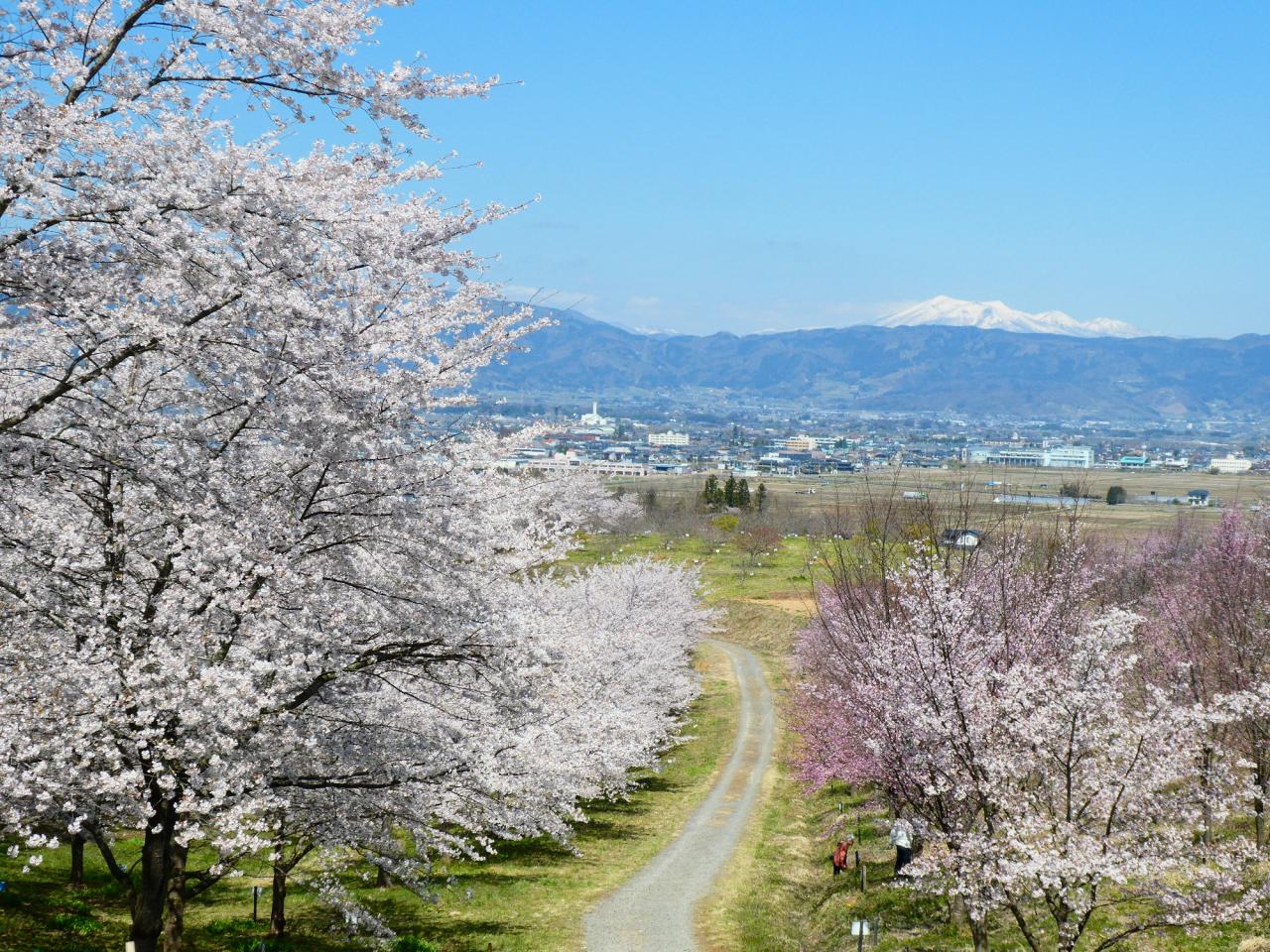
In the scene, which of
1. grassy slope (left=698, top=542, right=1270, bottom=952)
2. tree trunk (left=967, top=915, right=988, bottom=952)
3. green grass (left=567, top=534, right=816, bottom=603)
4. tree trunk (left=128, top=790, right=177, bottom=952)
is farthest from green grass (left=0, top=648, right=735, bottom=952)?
green grass (left=567, top=534, right=816, bottom=603)

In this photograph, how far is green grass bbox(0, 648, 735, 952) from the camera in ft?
51.6

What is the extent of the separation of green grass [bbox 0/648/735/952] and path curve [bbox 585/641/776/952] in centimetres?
48

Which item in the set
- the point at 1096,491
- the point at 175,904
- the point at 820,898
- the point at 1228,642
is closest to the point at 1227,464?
the point at 1096,491

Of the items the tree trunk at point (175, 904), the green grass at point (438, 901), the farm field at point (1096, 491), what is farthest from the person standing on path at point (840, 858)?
the farm field at point (1096, 491)

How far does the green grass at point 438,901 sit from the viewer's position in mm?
15734

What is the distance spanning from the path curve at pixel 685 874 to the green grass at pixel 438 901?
0.48 m

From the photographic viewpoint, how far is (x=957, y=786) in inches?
453

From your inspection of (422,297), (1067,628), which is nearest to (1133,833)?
(1067,628)

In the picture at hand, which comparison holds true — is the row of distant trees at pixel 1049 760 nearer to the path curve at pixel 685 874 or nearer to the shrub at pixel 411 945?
the path curve at pixel 685 874

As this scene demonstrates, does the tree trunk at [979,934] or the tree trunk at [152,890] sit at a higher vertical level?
the tree trunk at [152,890]

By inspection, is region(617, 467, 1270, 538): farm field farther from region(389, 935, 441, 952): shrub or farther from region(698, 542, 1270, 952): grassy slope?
region(389, 935, 441, 952): shrub

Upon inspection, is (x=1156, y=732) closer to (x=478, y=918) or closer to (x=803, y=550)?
(x=478, y=918)

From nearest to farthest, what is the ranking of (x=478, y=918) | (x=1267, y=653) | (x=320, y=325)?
(x=320, y=325)
(x=1267, y=653)
(x=478, y=918)

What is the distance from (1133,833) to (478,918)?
13.1m
